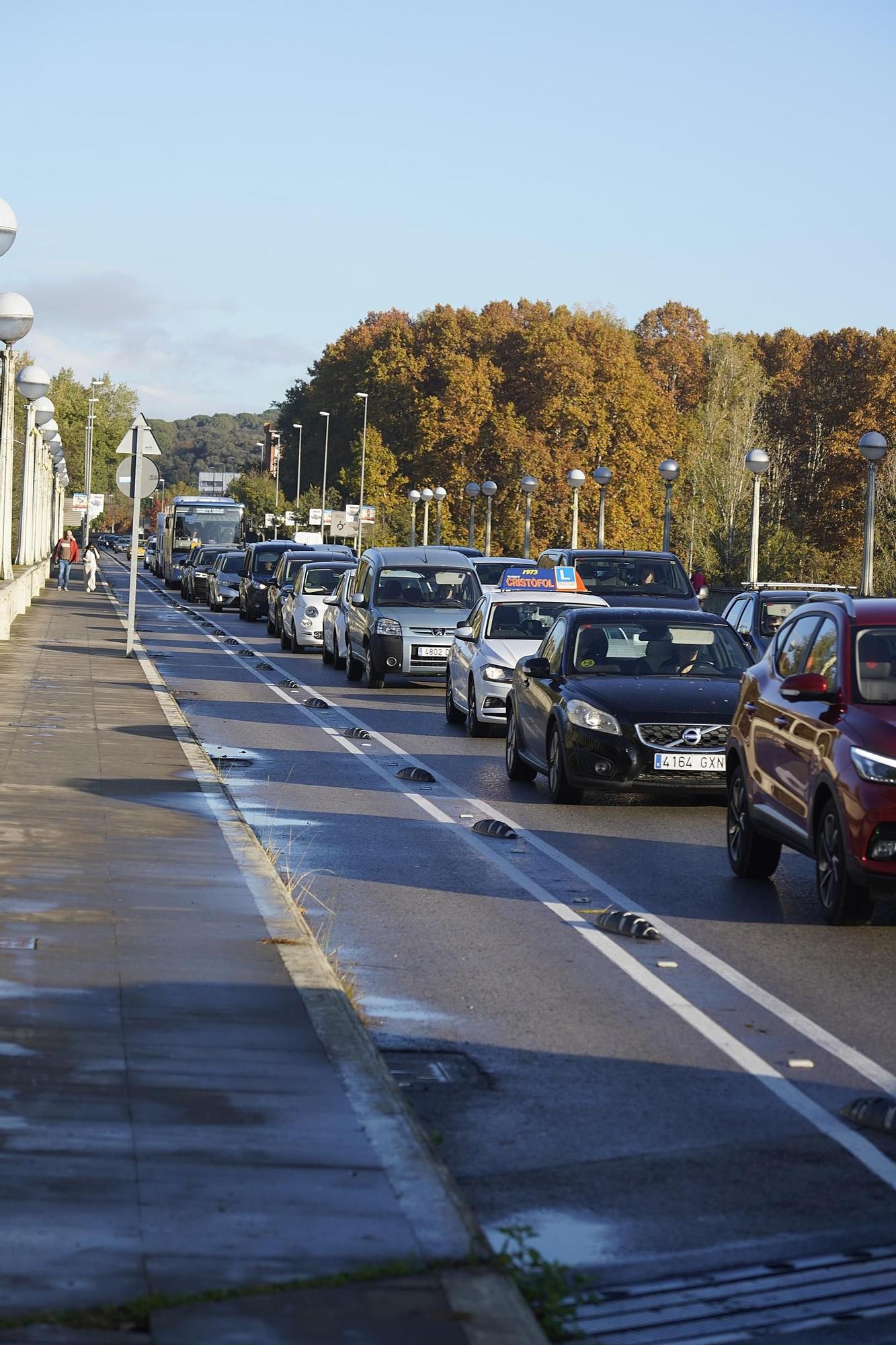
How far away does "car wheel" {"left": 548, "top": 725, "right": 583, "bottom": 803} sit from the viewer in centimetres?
1460

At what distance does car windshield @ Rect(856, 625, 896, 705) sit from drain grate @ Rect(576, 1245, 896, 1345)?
211 inches

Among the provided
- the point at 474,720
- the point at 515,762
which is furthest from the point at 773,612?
the point at 515,762

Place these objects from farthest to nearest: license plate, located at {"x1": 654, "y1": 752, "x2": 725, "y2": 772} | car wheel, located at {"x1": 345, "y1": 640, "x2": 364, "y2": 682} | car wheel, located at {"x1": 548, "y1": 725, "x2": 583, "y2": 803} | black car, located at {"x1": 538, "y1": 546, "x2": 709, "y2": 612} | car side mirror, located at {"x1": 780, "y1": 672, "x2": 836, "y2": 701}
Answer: car wheel, located at {"x1": 345, "y1": 640, "x2": 364, "y2": 682} → black car, located at {"x1": 538, "y1": 546, "x2": 709, "y2": 612} → car wheel, located at {"x1": 548, "y1": 725, "x2": 583, "y2": 803} → license plate, located at {"x1": 654, "y1": 752, "x2": 725, "y2": 772} → car side mirror, located at {"x1": 780, "y1": 672, "x2": 836, "y2": 701}

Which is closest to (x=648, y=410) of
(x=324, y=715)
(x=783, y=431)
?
(x=783, y=431)

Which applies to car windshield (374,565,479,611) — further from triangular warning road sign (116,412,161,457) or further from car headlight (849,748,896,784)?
car headlight (849,748,896,784)

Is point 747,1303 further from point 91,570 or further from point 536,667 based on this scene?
point 91,570

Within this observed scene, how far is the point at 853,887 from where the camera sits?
9.61 meters

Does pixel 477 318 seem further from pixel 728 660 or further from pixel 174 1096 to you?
pixel 174 1096

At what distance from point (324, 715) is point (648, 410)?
74883mm

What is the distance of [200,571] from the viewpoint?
61188 mm

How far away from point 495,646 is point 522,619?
0.91m

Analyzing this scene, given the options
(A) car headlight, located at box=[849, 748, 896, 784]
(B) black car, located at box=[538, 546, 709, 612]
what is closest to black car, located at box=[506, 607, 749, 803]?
(A) car headlight, located at box=[849, 748, 896, 784]

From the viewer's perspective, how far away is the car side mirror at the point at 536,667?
15492 mm

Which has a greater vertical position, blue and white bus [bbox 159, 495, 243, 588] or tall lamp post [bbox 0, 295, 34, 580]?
tall lamp post [bbox 0, 295, 34, 580]
